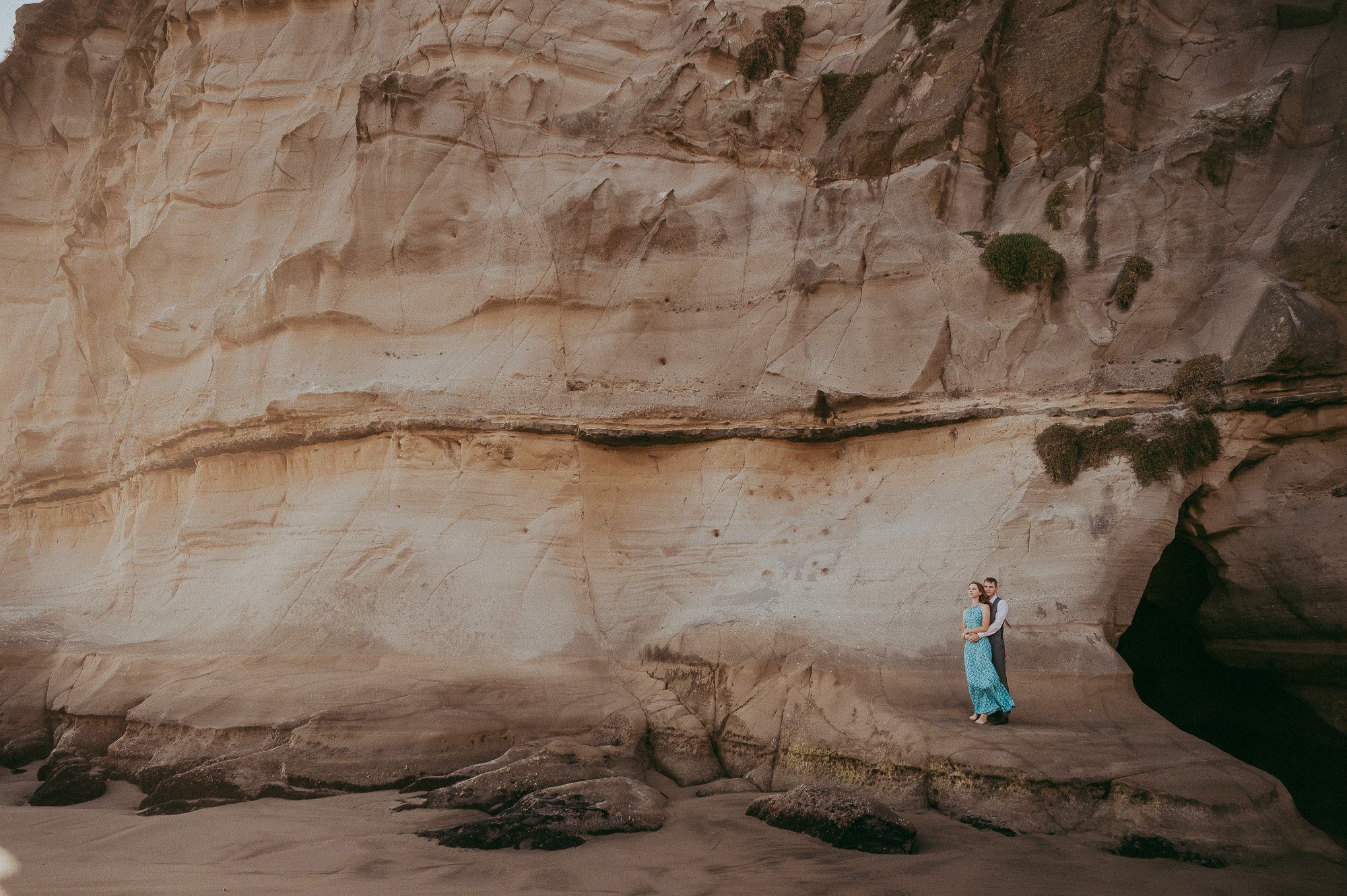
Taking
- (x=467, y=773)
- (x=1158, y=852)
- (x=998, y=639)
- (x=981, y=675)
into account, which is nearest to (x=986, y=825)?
(x=1158, y=852)

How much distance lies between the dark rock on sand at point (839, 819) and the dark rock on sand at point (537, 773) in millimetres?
1282

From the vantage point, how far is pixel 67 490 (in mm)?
12680

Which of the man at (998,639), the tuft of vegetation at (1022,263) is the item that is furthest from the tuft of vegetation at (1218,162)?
the man at (998,639)

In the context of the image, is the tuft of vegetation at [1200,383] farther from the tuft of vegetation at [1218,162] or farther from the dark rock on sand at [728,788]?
the dark rock on sand at [728,788]

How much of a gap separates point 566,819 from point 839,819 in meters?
1.66

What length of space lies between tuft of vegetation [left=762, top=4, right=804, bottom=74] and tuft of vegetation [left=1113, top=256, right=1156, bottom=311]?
451cm

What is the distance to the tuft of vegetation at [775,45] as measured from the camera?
11141 millimetres

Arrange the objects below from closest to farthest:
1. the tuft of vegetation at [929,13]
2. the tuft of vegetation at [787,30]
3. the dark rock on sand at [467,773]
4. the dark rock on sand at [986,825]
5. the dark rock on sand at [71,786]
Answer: the dark rock on sand at [986,825]
the dark rock on sand at [467,773]
the dark rock on sand at [71,786]
the tuft of vegetation at [929,13]
the tuft of vegetation at [787,30]

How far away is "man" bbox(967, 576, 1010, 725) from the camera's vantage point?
706cm

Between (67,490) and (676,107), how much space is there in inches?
356

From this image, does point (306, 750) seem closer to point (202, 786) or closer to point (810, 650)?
point (202, 786)

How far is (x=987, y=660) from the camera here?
23.5 ft

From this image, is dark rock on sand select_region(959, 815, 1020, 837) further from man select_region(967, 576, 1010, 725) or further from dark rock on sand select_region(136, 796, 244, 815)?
dark rock on sand select_region(136, 796, 244, 815)

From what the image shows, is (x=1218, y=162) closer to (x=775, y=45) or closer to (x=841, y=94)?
(x=841, y=94)
